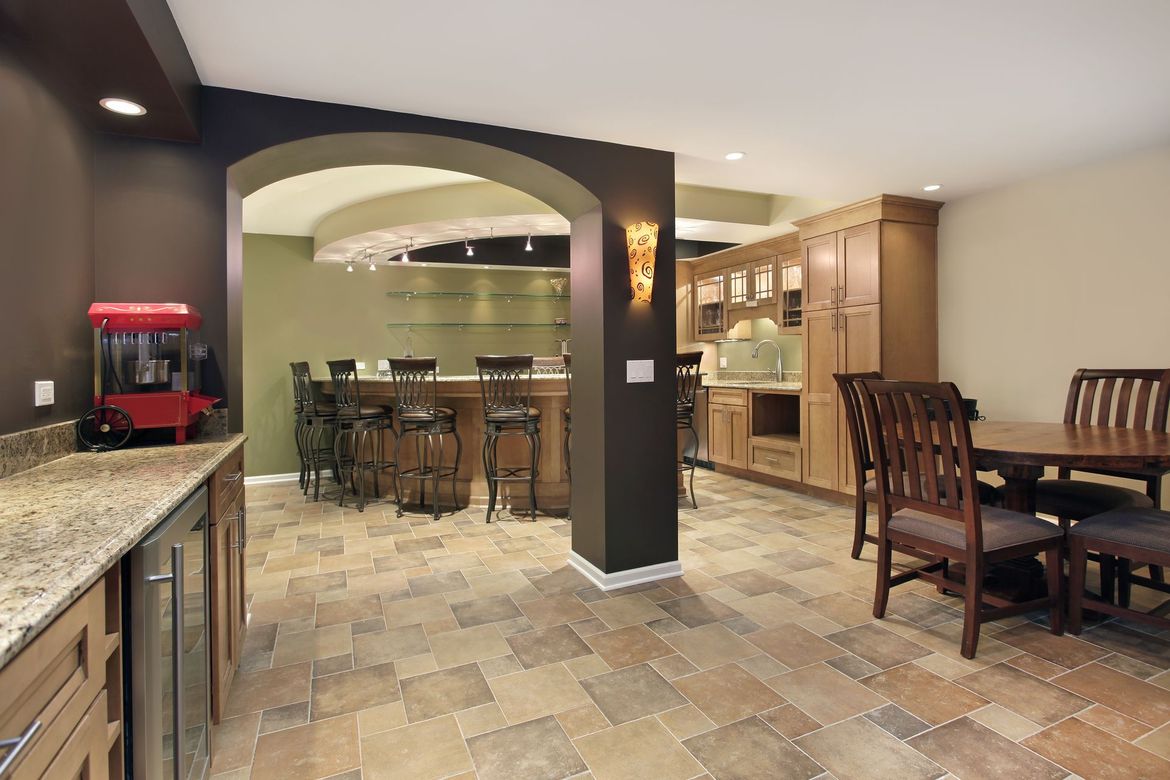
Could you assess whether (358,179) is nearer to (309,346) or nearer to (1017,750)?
(309,346)

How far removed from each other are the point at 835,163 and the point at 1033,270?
167 centimetres

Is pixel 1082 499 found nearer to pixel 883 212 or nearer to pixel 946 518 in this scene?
pixel 946 518

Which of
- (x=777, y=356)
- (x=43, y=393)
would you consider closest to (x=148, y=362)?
(x=43, y=393)

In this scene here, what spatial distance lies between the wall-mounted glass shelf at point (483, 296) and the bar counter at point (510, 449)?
2.20 m

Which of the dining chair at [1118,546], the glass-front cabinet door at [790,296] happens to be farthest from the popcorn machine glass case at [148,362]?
the glass-front cabinet door at [790,296]

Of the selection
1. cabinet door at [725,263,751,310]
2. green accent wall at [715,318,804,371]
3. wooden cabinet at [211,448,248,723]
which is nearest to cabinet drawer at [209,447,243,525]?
wooden cabinet at [211,448,248,723]

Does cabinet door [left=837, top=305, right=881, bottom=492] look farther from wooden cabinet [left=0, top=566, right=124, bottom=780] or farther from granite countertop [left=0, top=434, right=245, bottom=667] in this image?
wooden cabinet [left=0, top=566, right=124, bottom=780]

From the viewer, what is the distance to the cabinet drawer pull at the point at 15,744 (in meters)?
0.64

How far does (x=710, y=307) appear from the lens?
6590 millimetres

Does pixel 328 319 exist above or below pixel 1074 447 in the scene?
above

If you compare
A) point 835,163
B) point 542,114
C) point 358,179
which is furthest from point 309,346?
point 835,163

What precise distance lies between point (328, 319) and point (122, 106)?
14.3ft

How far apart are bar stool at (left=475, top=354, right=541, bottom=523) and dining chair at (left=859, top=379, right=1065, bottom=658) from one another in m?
2.38

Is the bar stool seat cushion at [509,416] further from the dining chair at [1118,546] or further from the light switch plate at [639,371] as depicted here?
the dining chair at [1118,546]
